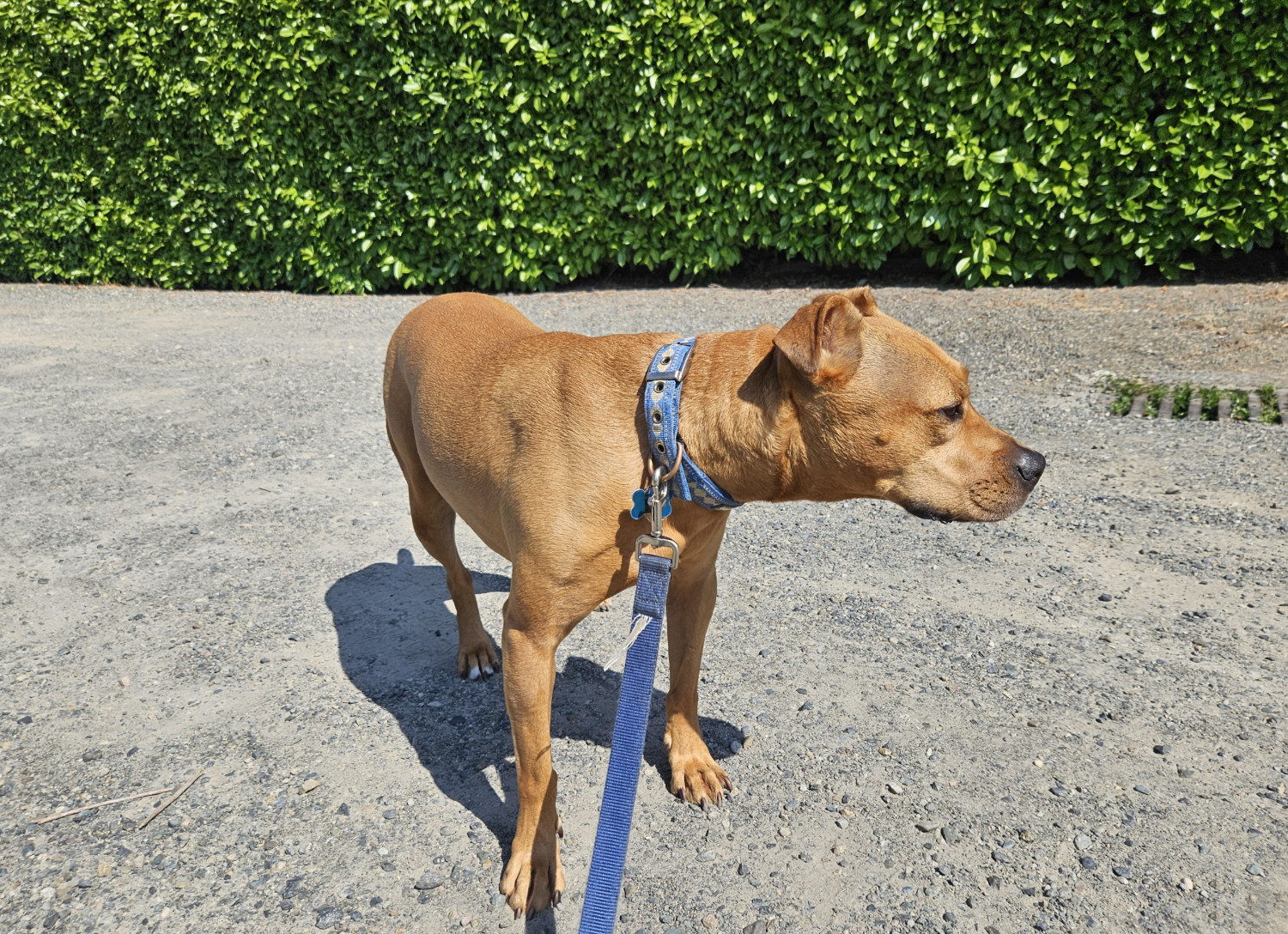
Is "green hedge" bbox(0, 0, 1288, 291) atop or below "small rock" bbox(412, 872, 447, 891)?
atop

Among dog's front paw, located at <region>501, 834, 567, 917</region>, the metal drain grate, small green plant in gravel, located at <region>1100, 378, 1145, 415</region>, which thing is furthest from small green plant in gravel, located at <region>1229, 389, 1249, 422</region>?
dog's front paw, located at <region>501, 834, 567, 917</region>

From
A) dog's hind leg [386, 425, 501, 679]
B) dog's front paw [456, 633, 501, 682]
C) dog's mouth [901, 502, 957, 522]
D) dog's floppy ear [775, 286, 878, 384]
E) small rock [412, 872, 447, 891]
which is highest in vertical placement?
dog's floppy ear [775, 286, 878, 384]

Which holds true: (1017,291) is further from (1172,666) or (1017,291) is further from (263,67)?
(263,67)

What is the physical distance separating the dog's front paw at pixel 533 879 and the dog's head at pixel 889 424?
140 centimetres

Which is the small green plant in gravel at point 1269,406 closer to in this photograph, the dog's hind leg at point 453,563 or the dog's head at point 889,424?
the dog's head at point 889,424

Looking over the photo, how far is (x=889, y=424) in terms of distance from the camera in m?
2.47

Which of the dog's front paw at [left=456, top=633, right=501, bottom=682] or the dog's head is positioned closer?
the dog's head

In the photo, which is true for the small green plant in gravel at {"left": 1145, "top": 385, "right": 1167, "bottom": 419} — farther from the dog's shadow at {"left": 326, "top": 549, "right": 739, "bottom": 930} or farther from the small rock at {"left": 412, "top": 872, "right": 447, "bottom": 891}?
the small rock at {"left": 412, "top": 872, "right": 447, "bottom": 891}

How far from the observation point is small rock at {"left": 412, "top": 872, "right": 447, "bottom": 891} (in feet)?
9.15

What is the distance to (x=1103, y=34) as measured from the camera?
757cm

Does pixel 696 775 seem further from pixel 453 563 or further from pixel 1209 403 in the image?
pixel 1209 403

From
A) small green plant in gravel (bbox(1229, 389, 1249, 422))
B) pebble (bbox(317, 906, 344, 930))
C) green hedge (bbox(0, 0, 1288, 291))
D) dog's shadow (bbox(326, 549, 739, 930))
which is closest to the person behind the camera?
pebble (bbox(317, 906, 344, 930))

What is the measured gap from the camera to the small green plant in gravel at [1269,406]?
5.75 metres

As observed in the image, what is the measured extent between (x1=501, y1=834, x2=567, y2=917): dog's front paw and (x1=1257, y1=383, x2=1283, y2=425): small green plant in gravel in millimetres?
5495
